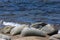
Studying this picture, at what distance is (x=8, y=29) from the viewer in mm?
10922

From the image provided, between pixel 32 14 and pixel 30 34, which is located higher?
pixel 32 14

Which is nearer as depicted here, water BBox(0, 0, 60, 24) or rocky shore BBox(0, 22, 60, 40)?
rocky shore BBox(0, 22, 60, 40)

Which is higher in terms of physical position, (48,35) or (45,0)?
(45,0)

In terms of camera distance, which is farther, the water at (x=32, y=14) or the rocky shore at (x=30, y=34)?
the water at (x=32, y=14)

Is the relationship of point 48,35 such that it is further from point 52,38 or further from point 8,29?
point 8,29

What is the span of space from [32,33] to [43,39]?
1.83ft

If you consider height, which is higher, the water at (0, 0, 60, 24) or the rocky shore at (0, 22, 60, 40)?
the water at (0, 0, 60, 24)

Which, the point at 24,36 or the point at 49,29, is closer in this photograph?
the point at 24,36

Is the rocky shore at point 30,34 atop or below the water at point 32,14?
below

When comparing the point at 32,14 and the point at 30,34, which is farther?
the point at 32,14

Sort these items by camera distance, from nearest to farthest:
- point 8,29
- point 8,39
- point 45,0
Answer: point 8,39 < point 8,29 < point 45,0

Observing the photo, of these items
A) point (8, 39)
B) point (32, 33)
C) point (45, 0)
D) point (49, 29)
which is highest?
point (45, 0)

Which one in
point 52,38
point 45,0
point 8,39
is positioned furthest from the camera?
point 45,0

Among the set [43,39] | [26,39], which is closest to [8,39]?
[26,39]
